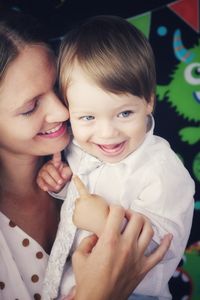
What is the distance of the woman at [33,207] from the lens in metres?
0.72

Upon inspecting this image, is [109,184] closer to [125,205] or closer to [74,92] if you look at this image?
[125,205]

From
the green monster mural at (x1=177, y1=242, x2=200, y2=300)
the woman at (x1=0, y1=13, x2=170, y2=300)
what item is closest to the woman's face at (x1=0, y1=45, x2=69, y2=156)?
the woman at (x1=0, y1=13, x2=170, y2=300)

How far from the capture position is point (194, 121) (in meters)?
1.04

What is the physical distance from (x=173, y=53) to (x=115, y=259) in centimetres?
58

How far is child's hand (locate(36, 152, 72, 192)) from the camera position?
915 mm

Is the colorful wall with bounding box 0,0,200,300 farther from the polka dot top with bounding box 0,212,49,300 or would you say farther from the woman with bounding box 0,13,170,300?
the polka dot top with bounding box 0,212,49,300

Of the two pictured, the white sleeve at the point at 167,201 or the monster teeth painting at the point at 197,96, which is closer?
the white sleeve at the point at 167,201

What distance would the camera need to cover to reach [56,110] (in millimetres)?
818

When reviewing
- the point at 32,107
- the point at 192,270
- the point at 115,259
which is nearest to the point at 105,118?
the point at 32,107

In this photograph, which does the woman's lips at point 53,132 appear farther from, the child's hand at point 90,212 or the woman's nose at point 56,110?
the child's hand at point 90,212

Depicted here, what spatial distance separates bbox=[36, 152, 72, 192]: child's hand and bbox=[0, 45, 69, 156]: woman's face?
66 millimetres

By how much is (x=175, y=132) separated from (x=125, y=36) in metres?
0.35

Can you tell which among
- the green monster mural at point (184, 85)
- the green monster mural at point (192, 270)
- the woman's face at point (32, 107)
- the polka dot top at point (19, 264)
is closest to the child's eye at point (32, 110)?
the woman's face at point (32, 107)

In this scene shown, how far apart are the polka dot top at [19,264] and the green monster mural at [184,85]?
1.66ft
